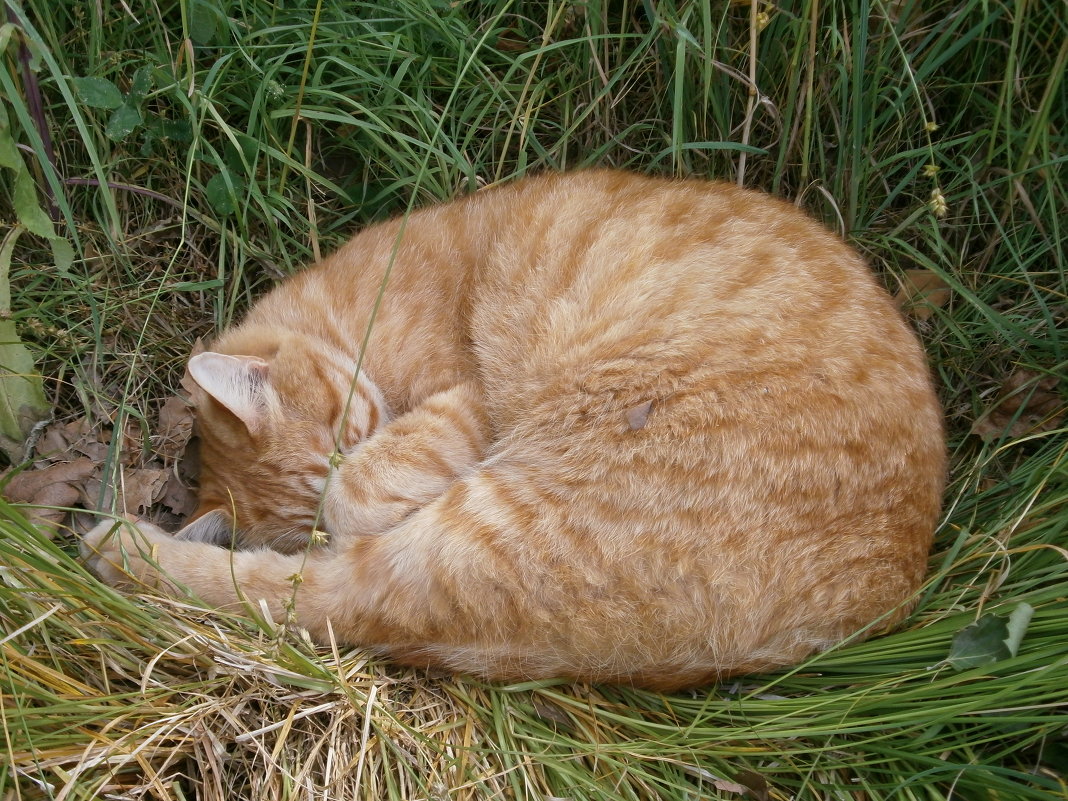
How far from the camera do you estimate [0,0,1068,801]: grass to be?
2.29 meters

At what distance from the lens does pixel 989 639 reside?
7.63ft

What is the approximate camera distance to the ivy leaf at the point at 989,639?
2.28m

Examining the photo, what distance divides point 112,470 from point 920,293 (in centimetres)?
297

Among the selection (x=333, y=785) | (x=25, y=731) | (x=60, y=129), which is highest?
(x=60, y=129)

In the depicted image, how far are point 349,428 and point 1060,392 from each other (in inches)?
94.8

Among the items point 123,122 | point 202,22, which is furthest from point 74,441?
point 202,22

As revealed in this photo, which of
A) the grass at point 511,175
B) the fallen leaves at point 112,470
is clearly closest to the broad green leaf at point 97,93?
the grass at point 511,175

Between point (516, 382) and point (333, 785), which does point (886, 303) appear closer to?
point (516, 382)

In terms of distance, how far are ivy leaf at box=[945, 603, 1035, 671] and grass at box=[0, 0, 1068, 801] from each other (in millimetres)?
40

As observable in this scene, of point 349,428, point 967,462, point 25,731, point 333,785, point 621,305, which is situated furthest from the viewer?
point 967,462

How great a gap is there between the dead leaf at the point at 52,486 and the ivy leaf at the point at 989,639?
2781mm

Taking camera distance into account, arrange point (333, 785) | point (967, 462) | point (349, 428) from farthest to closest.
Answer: point (967, 462)
point (349, 428)
point (333, 785)

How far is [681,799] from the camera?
2.34 m

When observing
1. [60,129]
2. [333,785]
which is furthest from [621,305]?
[60,129]
